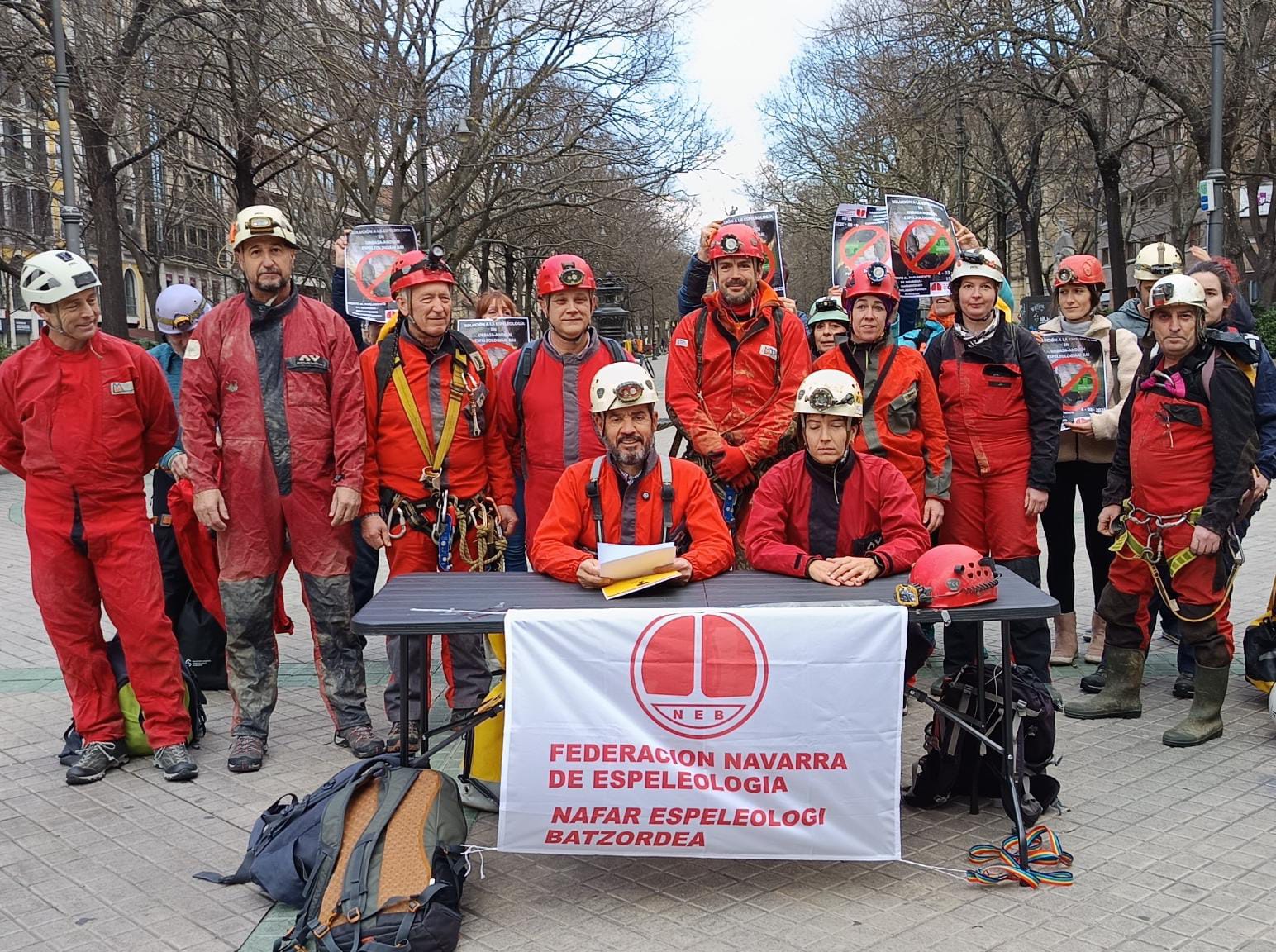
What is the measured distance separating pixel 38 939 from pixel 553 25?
20.1m

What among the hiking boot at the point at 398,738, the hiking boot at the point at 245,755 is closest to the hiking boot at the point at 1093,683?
the hiking boot at the point at 398,738

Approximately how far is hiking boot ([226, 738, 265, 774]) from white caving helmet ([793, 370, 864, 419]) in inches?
108

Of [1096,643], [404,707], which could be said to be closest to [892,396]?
[1096,643]

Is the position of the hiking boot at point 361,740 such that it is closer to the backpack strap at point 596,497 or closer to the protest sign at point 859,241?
the backpack strap at point 596,497

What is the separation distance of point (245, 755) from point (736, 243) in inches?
122

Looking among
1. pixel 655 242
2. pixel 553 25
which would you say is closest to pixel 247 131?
pixel 553 25

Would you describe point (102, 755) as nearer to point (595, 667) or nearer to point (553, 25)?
point (595, 667)

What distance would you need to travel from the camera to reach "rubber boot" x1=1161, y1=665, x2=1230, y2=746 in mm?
5102

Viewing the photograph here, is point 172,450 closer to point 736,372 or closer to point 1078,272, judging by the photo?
point 736,372

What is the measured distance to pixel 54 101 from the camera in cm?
1588

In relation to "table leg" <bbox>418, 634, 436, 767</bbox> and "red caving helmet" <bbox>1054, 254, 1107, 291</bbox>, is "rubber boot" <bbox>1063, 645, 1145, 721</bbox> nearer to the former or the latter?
"red caving helmet" <bbox>1054, 254, 1107, 291</bbox>

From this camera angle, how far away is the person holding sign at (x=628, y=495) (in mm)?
4465

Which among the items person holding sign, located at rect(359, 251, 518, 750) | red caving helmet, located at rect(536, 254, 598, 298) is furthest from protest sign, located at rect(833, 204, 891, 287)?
person holding sign, located at rect(359, 251, 518, 750)

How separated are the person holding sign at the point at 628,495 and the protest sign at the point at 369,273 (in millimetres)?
2553
